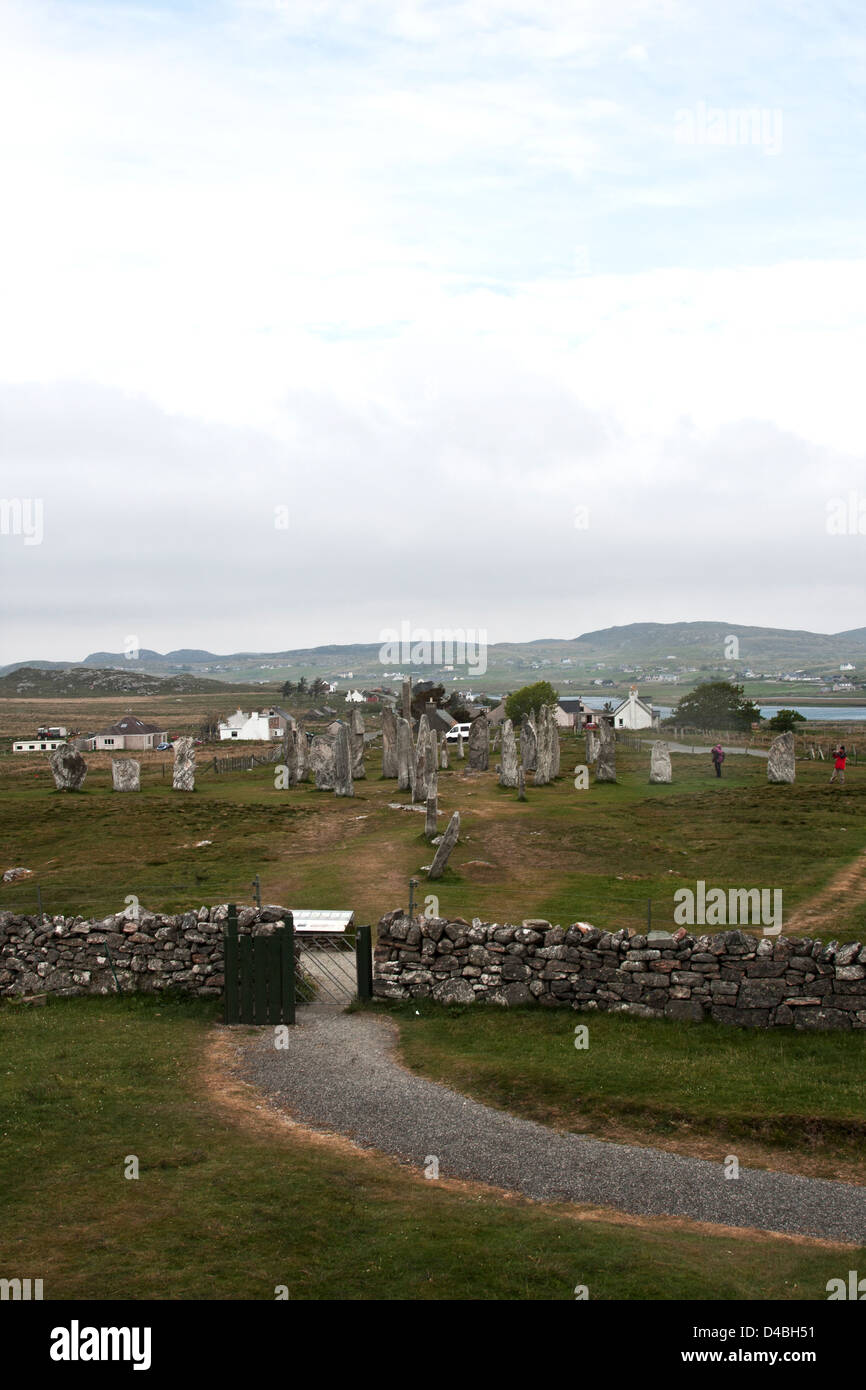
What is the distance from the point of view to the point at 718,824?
34.5 meters

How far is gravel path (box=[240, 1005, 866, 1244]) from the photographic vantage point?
10.5 metres

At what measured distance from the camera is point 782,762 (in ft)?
146

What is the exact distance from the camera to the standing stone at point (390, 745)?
5138 cm

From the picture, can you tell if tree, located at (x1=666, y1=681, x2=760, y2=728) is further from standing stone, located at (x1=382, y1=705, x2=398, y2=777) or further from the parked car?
standing stone, located at (x1=382, y1=705, x2=398, y2=777)

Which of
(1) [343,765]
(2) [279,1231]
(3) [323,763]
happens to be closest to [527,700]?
(3) [323,763]

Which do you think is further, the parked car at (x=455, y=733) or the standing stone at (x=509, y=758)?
the parked car at (x=455, y=733)

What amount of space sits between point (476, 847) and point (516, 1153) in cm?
1915

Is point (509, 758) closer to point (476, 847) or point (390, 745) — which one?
point (390, 745)

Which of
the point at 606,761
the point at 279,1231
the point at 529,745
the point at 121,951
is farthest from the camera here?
the point at 529,745

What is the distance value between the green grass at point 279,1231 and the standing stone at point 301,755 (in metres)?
36.6

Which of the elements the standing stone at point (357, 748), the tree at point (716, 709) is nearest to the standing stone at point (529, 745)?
the standing stone at point (357, 748)

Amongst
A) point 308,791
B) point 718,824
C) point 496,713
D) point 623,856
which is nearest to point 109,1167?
point 623,856

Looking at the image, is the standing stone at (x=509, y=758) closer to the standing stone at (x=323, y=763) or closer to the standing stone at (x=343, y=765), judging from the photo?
the standing stone at (x=343, y=765)
